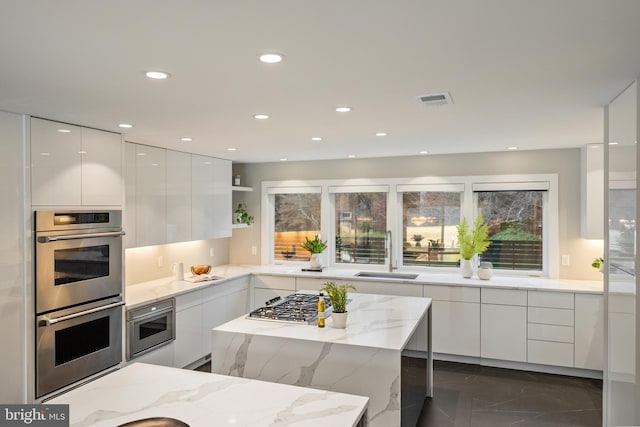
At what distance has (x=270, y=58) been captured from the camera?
6.10ft

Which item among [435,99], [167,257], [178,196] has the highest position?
[435,99]

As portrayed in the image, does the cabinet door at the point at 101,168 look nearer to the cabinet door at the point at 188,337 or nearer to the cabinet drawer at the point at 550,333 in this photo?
the cabinet door at the point at 188,337

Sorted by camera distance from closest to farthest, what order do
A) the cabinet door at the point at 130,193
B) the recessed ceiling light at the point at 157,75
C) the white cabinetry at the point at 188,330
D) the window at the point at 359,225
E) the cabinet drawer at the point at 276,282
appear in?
the recessed ceiling light at the point at 157,75 < the cabinet door at the point at 130,193 < the white cabinetry at the point at 188,330 < the cabinet drawer at the point at 276,282 < the window at the point at 359,225

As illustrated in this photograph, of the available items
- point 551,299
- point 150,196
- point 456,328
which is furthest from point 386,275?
point 150,196

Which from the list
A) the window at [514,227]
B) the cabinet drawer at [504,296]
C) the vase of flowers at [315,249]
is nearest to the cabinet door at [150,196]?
the vase of flowers at [315,249]

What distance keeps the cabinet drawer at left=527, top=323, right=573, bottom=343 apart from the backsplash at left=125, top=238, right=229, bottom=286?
12.8 ft

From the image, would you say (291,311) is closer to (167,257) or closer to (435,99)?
(435,99)

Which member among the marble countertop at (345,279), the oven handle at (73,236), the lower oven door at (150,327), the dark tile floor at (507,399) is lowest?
the dark tile floor at (507,399)

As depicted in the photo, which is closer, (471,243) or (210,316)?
(210,316)

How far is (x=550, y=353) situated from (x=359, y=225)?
102 inches

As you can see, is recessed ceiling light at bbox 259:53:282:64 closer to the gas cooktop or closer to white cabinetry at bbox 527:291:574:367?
the gas cooktop

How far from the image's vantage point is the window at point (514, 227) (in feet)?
16.4

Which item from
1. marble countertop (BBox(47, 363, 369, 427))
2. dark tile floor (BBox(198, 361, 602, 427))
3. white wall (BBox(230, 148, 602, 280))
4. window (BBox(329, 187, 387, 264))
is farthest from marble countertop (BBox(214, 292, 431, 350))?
white wall (BBox(230, 148, 602, 280))

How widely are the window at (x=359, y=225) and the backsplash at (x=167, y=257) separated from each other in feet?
5.37
